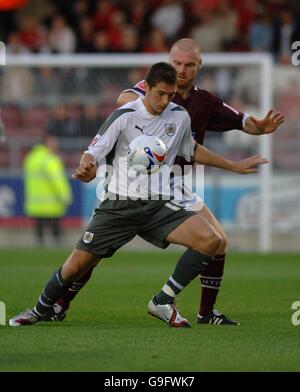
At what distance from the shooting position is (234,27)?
933 inches

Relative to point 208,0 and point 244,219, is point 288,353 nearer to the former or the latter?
point 244,219

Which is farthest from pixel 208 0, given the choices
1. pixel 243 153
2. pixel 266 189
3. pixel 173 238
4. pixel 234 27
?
pixel 173 238

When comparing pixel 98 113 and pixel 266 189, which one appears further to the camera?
pixel 98 113

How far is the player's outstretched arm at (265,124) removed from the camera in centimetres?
924

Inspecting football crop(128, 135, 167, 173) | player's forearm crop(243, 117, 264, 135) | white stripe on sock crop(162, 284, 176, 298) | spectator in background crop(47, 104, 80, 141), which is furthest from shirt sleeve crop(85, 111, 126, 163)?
spectator in background crop(47, 104, 80, 141)

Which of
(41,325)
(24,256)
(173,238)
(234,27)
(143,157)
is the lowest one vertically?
(24,256)

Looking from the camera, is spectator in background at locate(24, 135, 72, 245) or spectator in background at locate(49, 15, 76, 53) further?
spectator in background at locate(49, 15, 76, 53)

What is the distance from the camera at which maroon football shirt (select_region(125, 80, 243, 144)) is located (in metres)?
9.46

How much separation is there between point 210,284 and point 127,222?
1106 millimetres

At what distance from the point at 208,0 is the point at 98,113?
15.3ft

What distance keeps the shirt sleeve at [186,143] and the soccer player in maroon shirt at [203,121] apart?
1.49 feet

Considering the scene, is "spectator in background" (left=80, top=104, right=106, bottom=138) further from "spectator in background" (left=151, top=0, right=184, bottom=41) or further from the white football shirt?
the white football shirt

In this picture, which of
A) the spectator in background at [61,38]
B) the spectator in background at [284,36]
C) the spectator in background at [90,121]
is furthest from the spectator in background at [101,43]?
the spectator in background at [284,36]

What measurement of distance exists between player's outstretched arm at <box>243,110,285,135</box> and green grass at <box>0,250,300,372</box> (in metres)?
1.67
